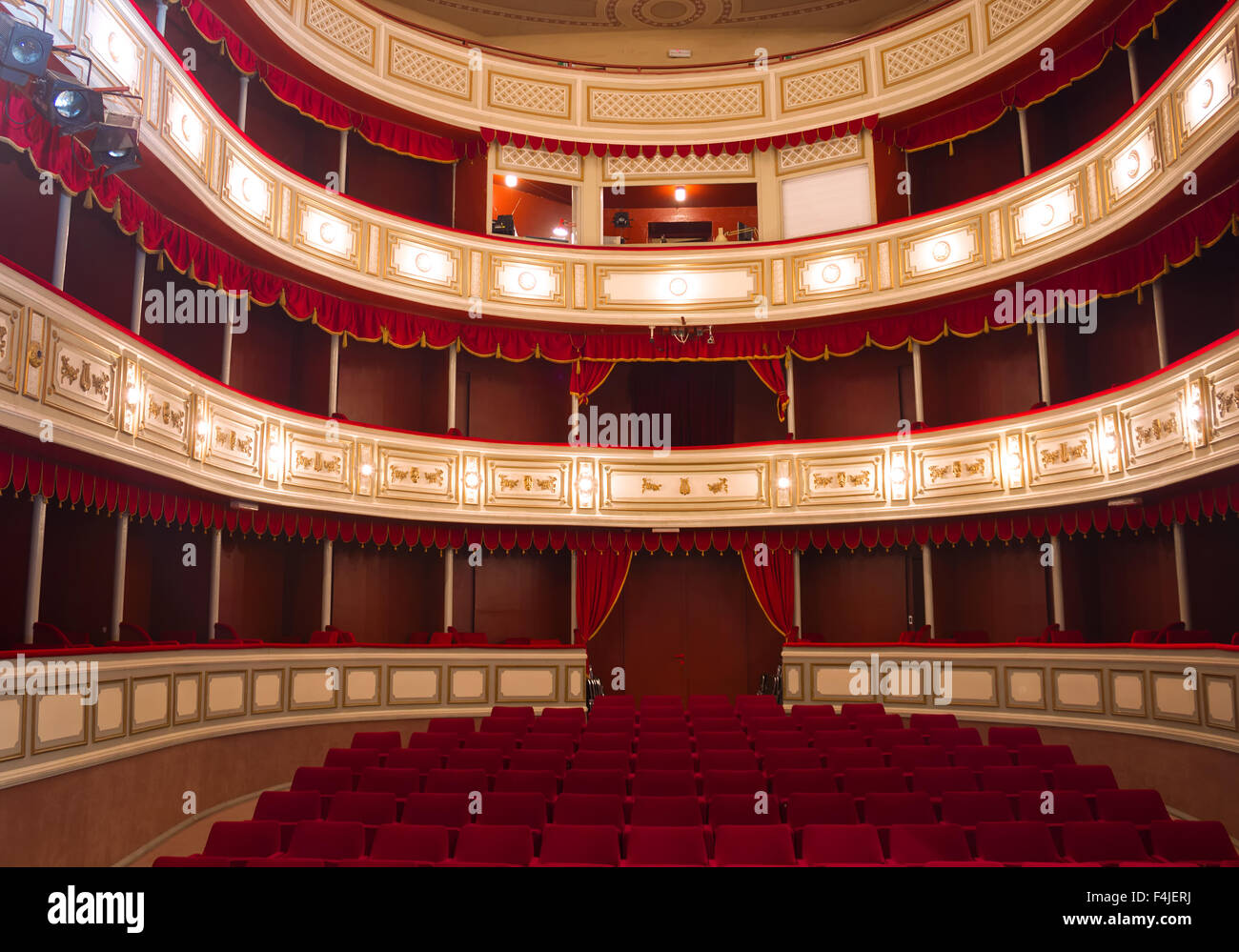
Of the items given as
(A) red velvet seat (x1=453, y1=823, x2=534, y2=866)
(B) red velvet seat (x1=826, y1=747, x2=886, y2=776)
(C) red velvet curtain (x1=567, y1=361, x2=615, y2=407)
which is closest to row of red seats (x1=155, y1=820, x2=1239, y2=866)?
(A) red velvet seat (x1=453, y1=823, x2=534, y2=866)

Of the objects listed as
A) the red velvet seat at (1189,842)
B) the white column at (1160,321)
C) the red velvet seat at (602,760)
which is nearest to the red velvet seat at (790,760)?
the red velvet seat at (602,760)

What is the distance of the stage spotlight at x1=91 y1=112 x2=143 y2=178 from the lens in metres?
6.57

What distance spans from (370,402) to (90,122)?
7.80 m

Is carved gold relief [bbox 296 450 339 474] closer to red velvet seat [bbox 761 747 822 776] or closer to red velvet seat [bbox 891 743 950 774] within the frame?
red velvet seat [bbox 761 747 822 776]

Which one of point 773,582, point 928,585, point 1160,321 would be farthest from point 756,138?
point 928,585

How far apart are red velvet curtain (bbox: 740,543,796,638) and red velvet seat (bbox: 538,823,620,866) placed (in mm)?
9101

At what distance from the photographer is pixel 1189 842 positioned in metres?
4.98

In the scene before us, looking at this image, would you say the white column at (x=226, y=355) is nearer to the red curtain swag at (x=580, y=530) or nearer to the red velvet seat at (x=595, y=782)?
the red curtain swag at (x=580, y=530)

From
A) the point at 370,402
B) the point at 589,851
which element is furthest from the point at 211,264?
the point at 589,851

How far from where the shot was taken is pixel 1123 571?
37.8ft

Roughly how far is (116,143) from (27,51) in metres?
1.18
